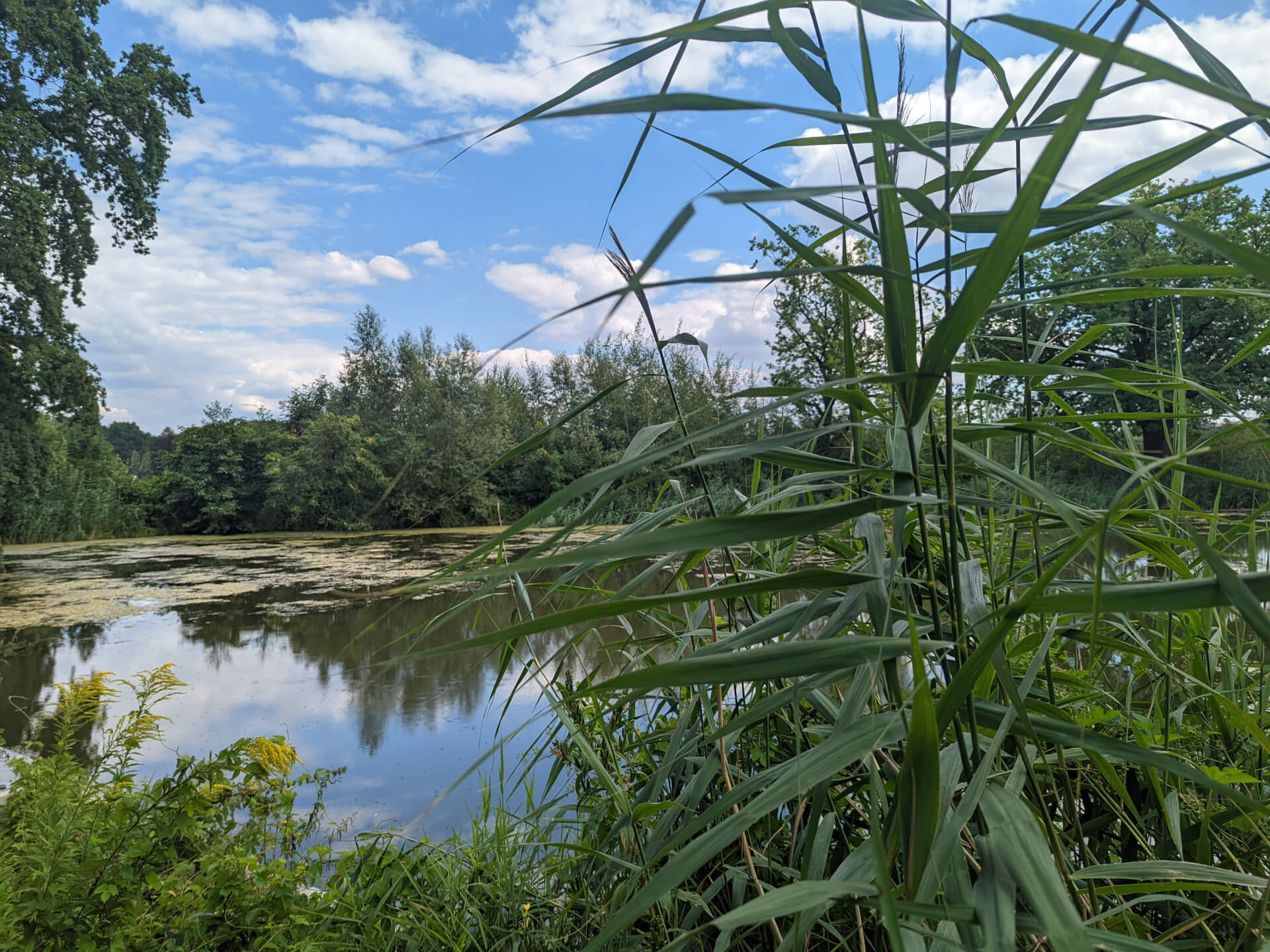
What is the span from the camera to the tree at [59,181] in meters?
7.63

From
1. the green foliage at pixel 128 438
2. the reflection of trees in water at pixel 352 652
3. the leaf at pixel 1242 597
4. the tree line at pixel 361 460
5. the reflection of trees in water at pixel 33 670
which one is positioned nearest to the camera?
the leaf at pixel 1242 597

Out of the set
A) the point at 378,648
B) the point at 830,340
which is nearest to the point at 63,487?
the point at 378,648

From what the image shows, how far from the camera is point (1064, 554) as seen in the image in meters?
0.29

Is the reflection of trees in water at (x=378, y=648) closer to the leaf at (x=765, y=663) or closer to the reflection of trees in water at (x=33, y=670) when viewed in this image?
the reflection of trees in water at (x=33, y=670)

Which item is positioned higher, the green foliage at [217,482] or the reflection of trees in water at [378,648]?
the green foliage at [217,482]

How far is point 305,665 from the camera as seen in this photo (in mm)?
4035

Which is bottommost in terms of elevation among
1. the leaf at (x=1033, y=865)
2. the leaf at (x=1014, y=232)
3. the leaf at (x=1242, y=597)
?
the leaf at (x=1033, y=865)

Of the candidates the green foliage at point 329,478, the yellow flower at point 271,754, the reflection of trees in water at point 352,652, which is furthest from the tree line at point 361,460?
the yellow flower at point 271,754

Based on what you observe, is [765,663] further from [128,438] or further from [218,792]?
[128,438]

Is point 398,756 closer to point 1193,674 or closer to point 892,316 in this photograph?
point 1193,674

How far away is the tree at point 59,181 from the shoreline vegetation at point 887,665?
874 cm

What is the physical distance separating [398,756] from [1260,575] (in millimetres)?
2888

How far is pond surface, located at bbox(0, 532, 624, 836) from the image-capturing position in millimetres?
2369

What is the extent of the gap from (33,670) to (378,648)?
287 cm
